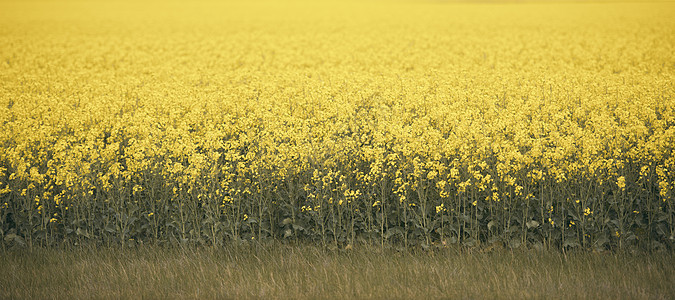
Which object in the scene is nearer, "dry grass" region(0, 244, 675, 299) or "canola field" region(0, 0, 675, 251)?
"dry grass" region(0, 244, 675, 299)

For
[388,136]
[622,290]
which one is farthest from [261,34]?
[622,290]

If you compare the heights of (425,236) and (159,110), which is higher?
(159,110)

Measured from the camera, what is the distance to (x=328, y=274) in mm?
6074

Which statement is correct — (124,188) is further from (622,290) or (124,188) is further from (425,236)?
(622,290)

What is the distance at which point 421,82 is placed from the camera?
42.1 ft

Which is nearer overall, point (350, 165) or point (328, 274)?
point (328, 274)

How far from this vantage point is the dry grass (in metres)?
5.57

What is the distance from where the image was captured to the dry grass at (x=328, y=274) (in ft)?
18.3

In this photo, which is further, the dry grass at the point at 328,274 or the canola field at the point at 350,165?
the canola field at the point at 350,165

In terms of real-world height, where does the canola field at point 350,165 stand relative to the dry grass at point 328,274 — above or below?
above

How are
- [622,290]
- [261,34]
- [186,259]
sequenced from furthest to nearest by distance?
[261,34] → [186,259] → [622,290]

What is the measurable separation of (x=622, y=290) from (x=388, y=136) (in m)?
3.46

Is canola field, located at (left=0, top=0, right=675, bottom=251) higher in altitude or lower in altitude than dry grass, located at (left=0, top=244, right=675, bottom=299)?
higher

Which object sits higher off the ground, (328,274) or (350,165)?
(350,165)
